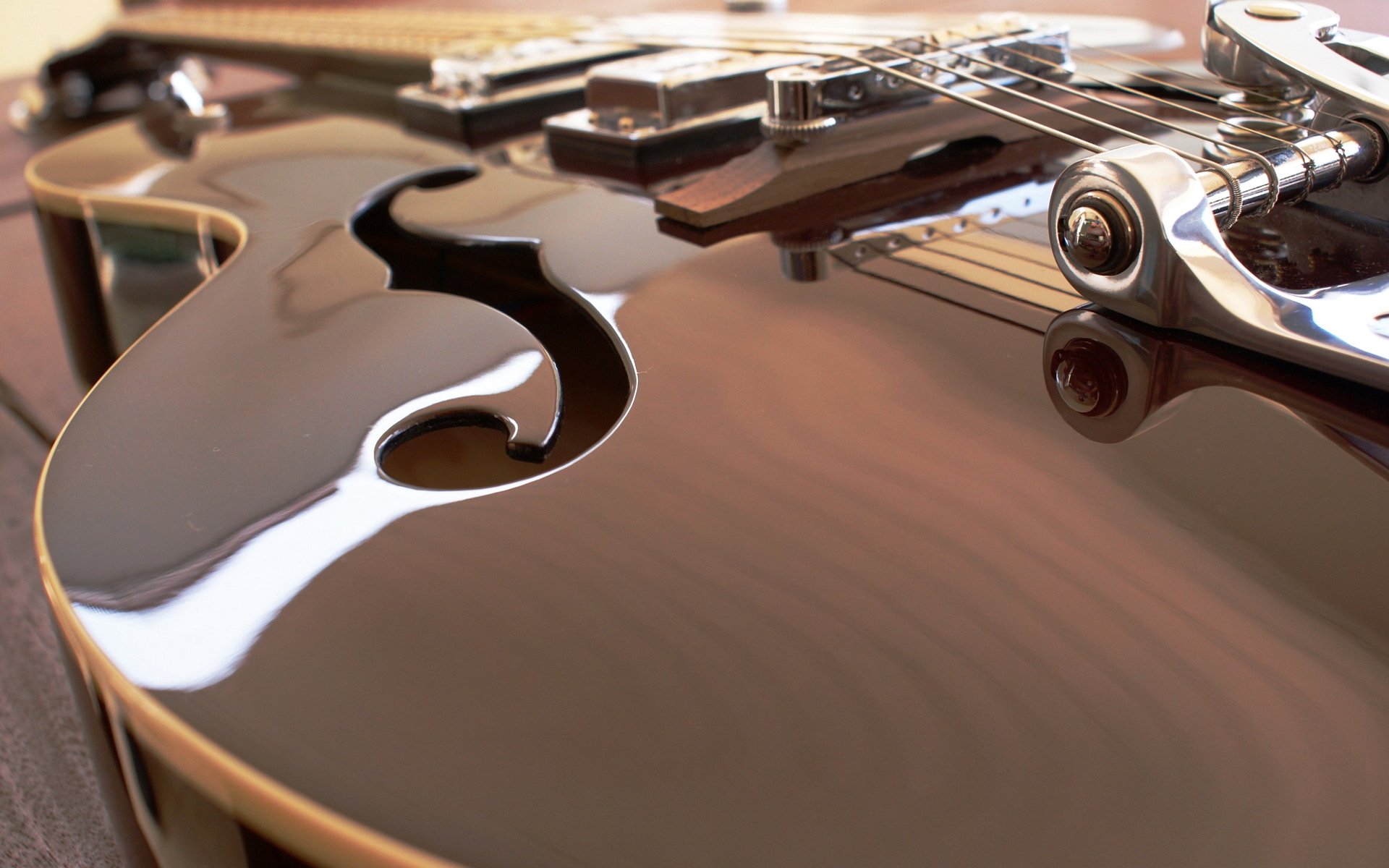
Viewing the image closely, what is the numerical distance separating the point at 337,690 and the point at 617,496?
0.28 ft

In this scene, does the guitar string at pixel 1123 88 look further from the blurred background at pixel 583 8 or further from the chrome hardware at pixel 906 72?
the blurred background at pixel 583 8

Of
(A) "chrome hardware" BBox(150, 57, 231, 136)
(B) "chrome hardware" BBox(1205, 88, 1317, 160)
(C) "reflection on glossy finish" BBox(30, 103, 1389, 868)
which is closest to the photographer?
(C) "reflection on glossy finish" BBox(30, 103, 1389, 868)

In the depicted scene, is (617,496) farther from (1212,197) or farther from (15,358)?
(15,358)

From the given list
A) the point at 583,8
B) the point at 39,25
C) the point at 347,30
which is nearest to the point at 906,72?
the point at 347,30

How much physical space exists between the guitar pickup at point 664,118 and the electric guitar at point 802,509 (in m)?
0.06

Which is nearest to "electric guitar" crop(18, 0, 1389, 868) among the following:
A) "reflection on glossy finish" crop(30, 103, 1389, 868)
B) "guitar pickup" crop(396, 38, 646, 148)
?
"reflection on glossy finish" crop(30, 103, 1389, 868)

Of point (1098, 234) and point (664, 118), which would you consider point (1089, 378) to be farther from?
point (664, 118)

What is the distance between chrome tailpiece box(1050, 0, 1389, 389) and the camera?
301mm

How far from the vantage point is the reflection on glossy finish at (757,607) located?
19 cm

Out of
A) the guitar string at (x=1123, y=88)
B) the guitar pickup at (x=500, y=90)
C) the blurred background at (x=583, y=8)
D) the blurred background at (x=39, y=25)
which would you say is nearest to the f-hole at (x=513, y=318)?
the guitar pickup at (x=500, y=90)

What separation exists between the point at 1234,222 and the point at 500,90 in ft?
1.68

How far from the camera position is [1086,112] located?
1.83 feet

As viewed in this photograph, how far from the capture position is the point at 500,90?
2.38 feet

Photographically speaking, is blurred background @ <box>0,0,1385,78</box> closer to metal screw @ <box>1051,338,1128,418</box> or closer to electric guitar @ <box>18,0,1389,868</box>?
electric guitar @ <box>18,0,1389,868</box>
